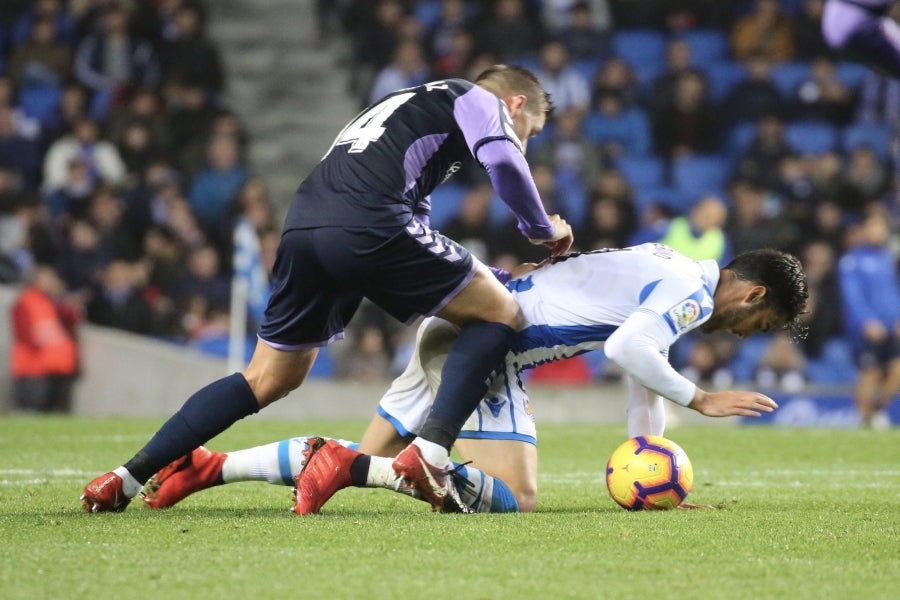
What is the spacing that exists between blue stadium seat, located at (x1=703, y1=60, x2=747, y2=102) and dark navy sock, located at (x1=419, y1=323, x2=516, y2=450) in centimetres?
1242

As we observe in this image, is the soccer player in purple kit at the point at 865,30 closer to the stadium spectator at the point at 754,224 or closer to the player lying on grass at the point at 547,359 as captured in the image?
the player lying on grass at the point at 547,359

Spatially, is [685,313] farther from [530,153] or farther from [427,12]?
[427,12]

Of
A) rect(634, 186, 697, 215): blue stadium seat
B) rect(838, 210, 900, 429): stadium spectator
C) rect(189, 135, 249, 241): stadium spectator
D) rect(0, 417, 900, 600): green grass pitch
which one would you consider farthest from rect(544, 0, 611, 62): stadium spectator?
rect(0, 417, 900, 600): green grass pitch

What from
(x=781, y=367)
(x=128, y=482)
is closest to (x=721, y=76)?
(x=781, y=367)

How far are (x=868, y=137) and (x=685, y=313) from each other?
39.4 feet

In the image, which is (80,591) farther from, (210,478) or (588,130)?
(588,130)

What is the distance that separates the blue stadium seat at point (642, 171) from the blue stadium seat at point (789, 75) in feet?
6.17

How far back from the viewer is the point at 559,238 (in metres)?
5.76

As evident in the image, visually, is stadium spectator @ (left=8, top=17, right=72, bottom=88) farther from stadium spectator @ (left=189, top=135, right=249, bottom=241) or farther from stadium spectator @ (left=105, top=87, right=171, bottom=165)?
stadium spectator @ (left=189, top=135, right=249, bottom=241)

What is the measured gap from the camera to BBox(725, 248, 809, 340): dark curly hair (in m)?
5.72

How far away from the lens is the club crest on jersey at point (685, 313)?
18.1ft

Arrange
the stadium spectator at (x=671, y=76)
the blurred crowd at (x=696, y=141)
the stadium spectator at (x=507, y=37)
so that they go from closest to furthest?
the blurred crowd at (x=696, y=141)
the stadium spectator at (x=671, y=76)
the stadium spectator at (x=507, y=37)

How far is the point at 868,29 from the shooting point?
4.71 meters

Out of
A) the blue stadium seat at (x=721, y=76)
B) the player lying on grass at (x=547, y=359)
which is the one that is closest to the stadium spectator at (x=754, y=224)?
the blue stadium seat at (x=721, y=76)
